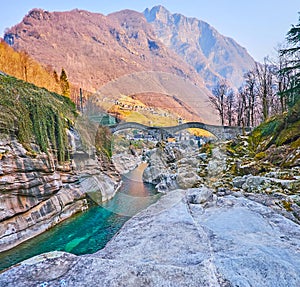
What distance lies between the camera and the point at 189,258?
4.03 m

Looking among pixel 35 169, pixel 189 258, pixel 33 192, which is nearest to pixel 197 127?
pixel 35 169

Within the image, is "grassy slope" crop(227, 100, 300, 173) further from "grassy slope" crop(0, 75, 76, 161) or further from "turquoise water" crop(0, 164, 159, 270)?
"grassy slope" crop(0, 75, 76, 161)

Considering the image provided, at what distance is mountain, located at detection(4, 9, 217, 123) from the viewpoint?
61.2 m

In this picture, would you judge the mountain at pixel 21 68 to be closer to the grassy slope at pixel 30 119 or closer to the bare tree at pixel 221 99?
the grassy slope at pixel 30 119

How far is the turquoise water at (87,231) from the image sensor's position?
8648 mm

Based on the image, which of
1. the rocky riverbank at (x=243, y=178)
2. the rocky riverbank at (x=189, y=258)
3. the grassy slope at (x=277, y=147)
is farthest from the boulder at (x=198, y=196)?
the grassy slope at (x=277, y=147)

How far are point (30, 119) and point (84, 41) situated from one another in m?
104

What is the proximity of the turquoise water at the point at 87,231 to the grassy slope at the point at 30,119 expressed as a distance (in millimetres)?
3948

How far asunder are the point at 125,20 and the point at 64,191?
488 ft

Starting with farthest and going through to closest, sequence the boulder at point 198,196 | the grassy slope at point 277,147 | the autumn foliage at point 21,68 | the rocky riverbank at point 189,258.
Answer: the autumn foliage at point 21,68, the grassy slope at point 277,147, the boulder at point 198,196, the rocky riverbank at point 189,258

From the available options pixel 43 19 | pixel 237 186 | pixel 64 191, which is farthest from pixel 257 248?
pixel 43 19

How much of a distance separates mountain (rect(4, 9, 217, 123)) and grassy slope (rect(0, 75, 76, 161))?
108 feet

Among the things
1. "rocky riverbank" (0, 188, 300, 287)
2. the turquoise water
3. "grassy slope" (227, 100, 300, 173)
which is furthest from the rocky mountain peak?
"rocky riverbank" (0, 188, 300, 287)

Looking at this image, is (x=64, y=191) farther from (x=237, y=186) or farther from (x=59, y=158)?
(x=237, y=186)
